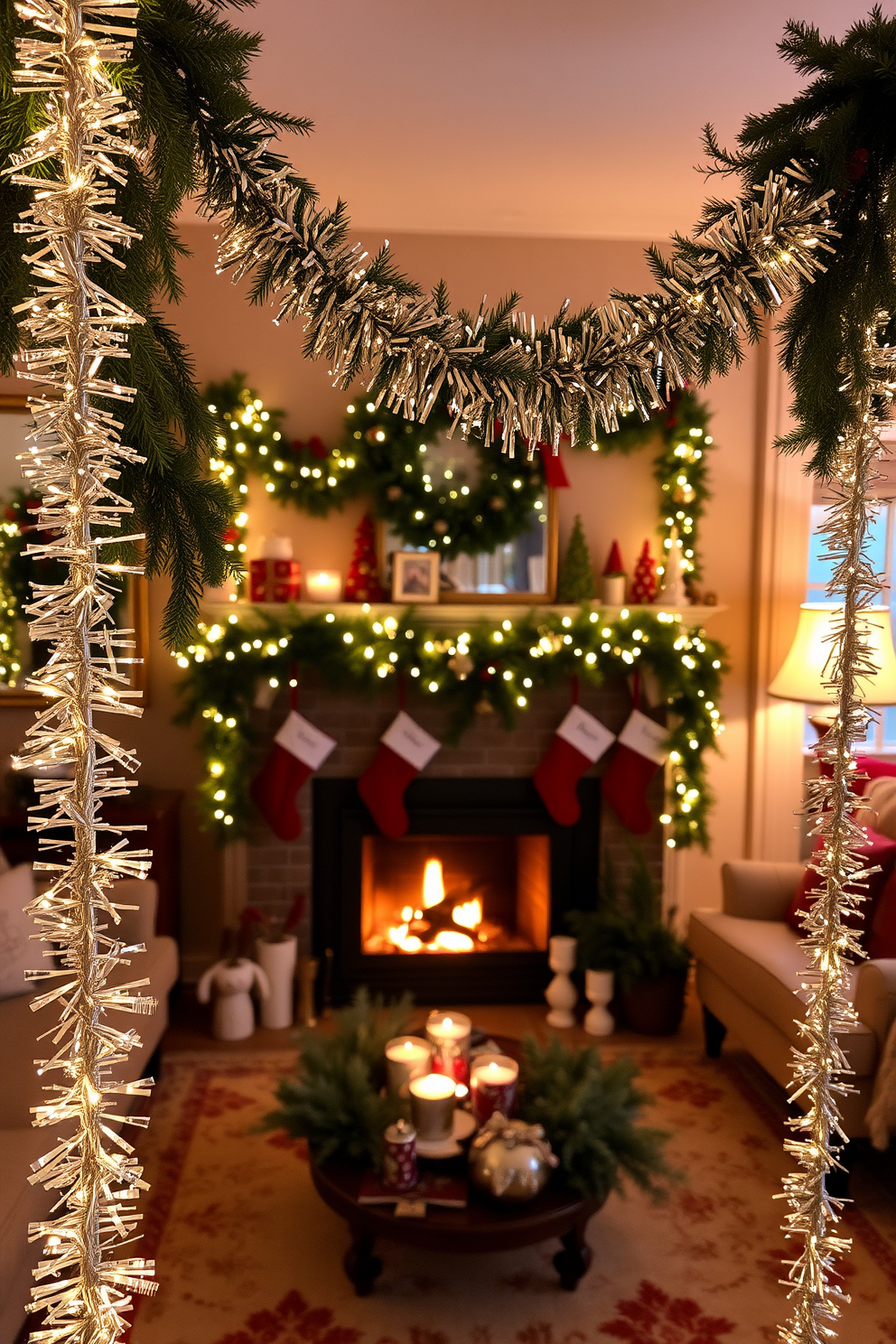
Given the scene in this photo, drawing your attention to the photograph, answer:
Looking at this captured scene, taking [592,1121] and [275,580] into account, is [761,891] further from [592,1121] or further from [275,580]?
[275,580]

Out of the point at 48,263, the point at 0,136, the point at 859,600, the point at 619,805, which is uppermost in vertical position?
the point at 0,136

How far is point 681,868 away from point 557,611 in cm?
110

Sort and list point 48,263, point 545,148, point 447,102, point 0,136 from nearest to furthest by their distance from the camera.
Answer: point 48,263 < point 0,136 < point 447,102 < point 545,148

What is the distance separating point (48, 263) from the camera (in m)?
0.73

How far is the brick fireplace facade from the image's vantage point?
3592 mm

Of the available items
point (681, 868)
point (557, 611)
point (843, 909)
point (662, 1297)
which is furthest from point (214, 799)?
point (843, 909)

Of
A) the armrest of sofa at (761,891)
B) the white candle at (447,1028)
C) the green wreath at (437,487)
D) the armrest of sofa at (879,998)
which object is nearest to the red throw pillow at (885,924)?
the armrest of sofa at (879,998)

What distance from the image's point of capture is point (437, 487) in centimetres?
347

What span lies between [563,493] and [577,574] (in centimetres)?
33

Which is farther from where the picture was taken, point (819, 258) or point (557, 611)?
point (557, 611)

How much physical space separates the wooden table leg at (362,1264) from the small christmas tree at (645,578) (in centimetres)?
226

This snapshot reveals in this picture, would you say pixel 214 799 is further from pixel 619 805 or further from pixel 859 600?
pixel 859 600

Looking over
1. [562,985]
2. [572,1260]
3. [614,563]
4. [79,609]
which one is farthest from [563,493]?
[79,609]

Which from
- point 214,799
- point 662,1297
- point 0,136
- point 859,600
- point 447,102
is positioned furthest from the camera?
Result: point 214,799
